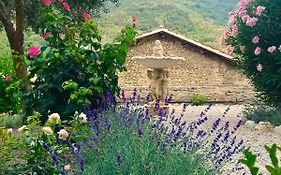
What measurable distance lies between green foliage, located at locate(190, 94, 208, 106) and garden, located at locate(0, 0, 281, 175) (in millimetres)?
5018

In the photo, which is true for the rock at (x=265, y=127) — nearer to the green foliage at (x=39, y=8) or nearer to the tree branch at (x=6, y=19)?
the tree branch at (x=6, y=19)

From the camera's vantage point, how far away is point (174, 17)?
40906mm

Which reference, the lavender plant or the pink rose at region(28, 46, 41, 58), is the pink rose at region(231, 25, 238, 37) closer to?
the pink rose at region(28, 46, 41, 58)

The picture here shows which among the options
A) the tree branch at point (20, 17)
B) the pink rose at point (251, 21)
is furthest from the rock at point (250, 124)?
the tree branch at point (20, 17)

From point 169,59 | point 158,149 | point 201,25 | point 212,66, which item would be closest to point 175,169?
point 158,149

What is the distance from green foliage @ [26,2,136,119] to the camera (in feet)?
21.5

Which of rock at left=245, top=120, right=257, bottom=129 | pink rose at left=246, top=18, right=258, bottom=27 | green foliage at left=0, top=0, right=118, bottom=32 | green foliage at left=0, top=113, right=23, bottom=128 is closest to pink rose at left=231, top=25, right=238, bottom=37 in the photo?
pink rose at left=246, top=18, right=258, bottom=27

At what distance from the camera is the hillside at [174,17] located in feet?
116

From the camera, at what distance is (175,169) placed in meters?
3.21

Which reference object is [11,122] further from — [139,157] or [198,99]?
[198,99]

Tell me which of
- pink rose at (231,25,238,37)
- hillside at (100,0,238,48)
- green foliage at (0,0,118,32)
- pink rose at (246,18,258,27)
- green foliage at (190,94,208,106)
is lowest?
green foliage at (190,94,208,106)

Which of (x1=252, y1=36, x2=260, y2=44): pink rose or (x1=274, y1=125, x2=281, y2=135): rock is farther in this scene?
(x1=252, y1=36, x2=260, y2=44): pink rose

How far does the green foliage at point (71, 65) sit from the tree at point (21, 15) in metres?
2.17

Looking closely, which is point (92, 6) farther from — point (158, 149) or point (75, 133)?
point (158, 149)
